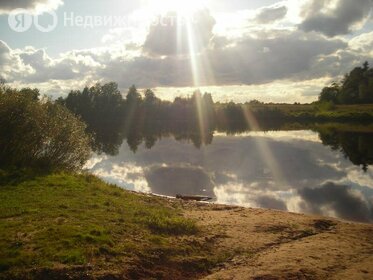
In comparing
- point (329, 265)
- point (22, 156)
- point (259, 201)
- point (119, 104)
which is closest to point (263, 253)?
point (329, 265)

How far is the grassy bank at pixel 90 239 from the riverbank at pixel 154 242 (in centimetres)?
4

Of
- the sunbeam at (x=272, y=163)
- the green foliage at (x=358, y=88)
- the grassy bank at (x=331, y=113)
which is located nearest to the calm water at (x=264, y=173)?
the sunbeam at (x=272, y=163)

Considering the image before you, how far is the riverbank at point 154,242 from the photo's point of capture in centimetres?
1327

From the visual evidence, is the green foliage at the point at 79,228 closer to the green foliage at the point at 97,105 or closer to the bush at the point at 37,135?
the bush at the point at 37,135

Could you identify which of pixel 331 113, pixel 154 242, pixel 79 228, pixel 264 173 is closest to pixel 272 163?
pixel 264 173

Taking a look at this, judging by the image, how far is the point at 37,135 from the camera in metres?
31.2

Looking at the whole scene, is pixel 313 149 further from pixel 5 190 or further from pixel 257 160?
pixel 5 190

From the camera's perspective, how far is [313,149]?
229 feet

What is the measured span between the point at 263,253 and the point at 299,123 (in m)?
131

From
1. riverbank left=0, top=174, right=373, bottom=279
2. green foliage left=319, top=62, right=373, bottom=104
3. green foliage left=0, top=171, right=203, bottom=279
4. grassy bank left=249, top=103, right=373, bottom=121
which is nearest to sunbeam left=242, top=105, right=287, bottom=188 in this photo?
riverbank left=0, top=174, right=373, bottom=279

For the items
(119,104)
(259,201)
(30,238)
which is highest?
(119,104)

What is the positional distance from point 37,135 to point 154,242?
18.8m

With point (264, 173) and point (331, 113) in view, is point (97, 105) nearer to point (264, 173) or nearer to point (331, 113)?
point (331, 113)

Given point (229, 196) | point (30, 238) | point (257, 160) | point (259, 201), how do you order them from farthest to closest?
point (257, 160) < point (229, 196) < point (259, 201) < point (30, 238)
